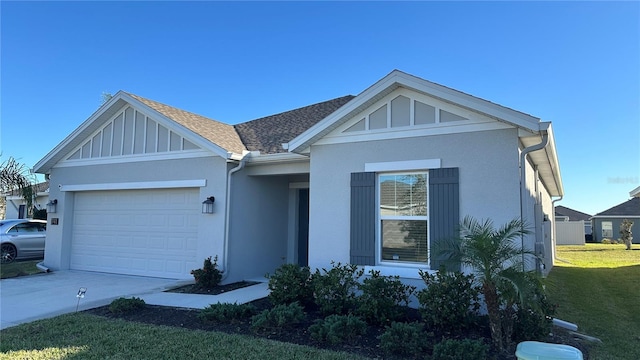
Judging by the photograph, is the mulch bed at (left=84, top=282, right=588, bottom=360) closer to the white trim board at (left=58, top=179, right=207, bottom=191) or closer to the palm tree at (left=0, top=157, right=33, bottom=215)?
the white trim board at (left=58, top=179, right=207, bottom=191)

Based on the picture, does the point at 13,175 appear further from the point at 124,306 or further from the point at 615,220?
the point at 615,220

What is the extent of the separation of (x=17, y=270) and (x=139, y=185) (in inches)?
184

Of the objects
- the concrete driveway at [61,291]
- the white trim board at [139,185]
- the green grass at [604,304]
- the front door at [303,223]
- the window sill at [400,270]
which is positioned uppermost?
the white trim board at [139,185]

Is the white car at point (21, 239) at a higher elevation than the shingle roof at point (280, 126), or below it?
below

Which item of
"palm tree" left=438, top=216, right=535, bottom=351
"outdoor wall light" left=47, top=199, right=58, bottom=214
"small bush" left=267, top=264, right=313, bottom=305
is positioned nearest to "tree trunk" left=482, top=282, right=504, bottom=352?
"palm tree" left=438, top=216, right=535, bottom=351

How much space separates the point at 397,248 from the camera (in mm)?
7699

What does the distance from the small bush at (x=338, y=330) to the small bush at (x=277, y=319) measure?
43 centimetres

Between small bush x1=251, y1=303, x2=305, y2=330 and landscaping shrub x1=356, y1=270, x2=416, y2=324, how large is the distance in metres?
1.01

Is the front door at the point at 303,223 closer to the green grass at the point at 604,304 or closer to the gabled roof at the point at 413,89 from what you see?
the gabled roof at the point at 413,89

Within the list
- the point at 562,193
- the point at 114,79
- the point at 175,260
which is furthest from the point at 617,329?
the point at 114,79

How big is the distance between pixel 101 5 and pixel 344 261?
1029 centimetres

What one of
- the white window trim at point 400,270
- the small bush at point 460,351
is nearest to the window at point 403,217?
the white window trim at point 400,270

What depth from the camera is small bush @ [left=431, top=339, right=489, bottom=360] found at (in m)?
4.66

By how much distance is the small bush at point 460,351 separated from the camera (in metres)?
4.66
